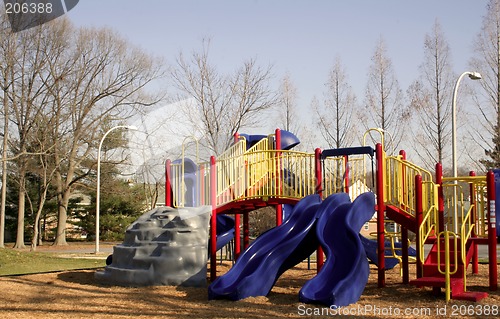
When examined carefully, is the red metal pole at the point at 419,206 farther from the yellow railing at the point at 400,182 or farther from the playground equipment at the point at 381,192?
the yellow railing at the point at 400,182

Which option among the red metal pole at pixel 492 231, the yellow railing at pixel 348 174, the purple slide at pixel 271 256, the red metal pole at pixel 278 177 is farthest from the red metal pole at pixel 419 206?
the red metal pole at pixel 278 177

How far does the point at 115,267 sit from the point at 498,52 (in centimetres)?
2170

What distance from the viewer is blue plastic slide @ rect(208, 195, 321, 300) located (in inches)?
418

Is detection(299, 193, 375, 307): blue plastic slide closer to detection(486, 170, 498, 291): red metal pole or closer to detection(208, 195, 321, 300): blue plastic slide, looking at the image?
detection(208, 195, 321, 300): blue plastic slide

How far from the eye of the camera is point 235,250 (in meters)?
15.7

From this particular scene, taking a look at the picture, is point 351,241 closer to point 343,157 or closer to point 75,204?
point 343,157

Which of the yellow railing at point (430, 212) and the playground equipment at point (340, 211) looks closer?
the playground equipment at point (340, 211)

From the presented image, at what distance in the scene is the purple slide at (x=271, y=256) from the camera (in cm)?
1063

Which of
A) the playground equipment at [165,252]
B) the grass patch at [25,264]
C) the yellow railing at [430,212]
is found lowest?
the grass patch at [25,264]

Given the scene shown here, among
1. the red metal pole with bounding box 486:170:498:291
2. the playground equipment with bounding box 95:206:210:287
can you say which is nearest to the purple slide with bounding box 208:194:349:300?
the playground equipment with bounding box 95:206:210:287

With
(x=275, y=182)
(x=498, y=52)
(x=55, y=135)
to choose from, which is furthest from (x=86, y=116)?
(x=275, y=182)

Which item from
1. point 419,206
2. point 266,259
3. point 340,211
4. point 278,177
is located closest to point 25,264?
point 278,177

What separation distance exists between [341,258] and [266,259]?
1367 mm

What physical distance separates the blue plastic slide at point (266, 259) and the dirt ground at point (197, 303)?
24 centimetres
